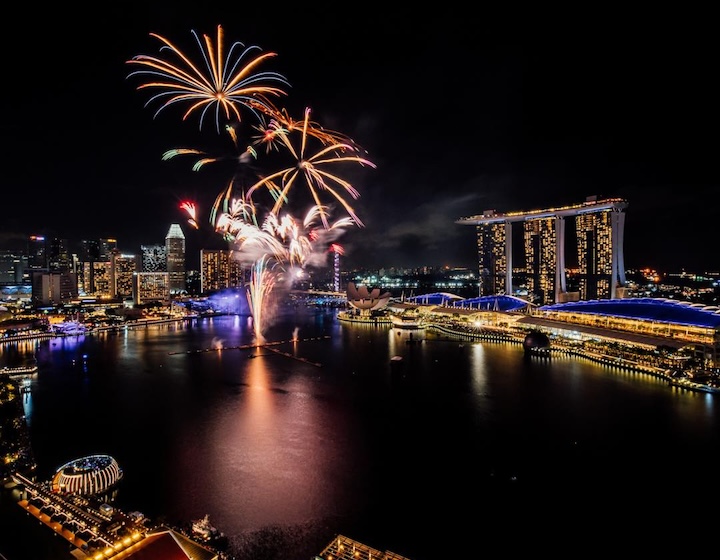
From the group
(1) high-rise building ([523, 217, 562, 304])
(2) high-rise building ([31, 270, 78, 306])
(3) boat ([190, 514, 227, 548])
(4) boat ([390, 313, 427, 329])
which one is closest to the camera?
(3) boat ([190, 514, 227, 548])

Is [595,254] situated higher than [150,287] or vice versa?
[595,254]

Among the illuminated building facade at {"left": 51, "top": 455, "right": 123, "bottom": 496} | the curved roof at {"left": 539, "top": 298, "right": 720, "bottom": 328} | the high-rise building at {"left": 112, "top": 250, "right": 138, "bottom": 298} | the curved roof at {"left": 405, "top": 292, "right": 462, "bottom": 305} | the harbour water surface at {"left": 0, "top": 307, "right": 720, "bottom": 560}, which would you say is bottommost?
the harbour water surface at {"left": 0, "top": 307, "right": 720, "bottom": 560}

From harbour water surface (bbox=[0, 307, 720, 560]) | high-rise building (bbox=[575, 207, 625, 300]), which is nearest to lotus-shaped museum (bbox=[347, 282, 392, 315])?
harbour water surface (bbox=[0, 307, 720, 560])

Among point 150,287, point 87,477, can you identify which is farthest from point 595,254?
point 150,287

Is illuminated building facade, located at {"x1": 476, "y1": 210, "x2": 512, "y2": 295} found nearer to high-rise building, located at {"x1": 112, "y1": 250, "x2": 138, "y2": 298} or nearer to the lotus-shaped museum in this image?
the lotus-shaped museum

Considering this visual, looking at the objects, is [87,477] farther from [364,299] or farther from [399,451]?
[364,299]

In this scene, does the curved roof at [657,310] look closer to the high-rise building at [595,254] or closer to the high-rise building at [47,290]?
the high-rise building at [595,254]
